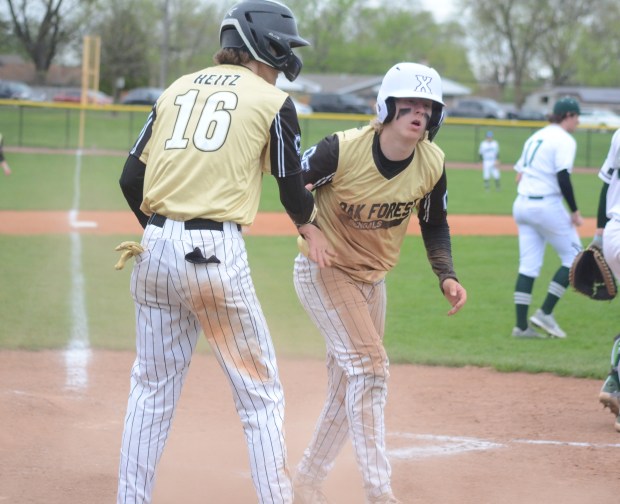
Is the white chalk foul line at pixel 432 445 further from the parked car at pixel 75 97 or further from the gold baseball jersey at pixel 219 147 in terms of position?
the parked car at pixel 75 97

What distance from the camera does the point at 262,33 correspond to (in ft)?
11.8

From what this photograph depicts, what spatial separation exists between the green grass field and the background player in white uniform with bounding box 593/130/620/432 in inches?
60.3

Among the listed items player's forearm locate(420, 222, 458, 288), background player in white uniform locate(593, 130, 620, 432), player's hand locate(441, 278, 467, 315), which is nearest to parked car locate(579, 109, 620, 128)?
background player in white uniform locate(593, 130, 620, 432)

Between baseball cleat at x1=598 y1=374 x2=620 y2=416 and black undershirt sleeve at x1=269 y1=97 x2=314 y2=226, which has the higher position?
black undershirt sleeve at x1=269 y1=97 x2=314 y2=226

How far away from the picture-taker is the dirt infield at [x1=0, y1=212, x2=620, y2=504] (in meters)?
4.49

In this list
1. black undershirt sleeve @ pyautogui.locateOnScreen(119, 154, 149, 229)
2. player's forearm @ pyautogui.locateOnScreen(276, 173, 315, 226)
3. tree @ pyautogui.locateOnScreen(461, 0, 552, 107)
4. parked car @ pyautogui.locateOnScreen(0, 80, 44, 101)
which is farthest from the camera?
tree @ pyautogui.locateOnScreen(461, 0, 552, 107)

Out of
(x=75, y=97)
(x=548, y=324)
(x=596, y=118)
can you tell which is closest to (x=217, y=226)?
(x=548, y=324)

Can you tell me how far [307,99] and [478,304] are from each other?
43220 mm

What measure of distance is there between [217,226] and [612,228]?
255 centimetres

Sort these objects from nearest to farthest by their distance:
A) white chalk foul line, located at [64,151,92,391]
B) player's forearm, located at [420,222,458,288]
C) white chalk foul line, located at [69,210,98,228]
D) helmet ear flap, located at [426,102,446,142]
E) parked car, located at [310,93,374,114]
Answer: helmet ear flap, located at [426,102,446,142], player's forearm, located at [420,222,458,288], white chalk foul line, located at [64,151,92,391], white chalk foul line, located at [69,210,98,228], parked car, located at [310,93,374,114]

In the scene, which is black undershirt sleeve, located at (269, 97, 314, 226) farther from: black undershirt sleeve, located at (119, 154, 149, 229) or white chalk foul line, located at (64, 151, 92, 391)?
white chalk foul line, located at (64, 151, 92, 391)

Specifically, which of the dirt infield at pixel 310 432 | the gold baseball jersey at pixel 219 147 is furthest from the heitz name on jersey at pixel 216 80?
the dirt infield at pixel 310 432

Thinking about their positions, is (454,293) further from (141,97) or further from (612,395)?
(141,97)

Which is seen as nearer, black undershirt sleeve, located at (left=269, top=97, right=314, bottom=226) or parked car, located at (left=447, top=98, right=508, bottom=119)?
black undershirt sleeve, located at (left=269, top=97, right=314, bottom=226)
